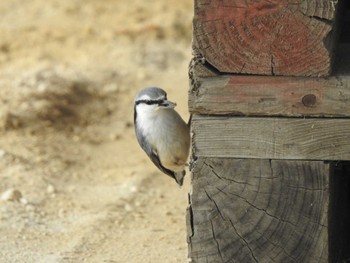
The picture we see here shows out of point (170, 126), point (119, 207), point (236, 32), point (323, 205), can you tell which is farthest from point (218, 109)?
point (119, 207)

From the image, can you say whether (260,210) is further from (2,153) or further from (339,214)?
(2,153)

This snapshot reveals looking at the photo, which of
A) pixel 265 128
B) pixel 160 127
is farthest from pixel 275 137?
pixel 160 127

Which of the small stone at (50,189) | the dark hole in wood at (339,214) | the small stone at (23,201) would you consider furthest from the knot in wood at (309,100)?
the small stone at (50,189)

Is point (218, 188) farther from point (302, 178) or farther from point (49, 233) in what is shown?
point (49, 233)

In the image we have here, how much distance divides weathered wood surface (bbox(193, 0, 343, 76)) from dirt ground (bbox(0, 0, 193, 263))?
163 cm

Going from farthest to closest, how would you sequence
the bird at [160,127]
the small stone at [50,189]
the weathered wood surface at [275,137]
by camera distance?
the small stone at [50,189]
the bird at [160,127]
the weathered wood surface at [275,137]

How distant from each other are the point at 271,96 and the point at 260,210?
19.1 inches

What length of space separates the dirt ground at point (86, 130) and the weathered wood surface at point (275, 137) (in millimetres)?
1377

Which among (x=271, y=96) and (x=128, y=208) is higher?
(x=271, y=96)

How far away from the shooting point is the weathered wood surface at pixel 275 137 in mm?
4086

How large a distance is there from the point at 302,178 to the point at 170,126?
3.53 feet

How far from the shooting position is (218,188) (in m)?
4.20

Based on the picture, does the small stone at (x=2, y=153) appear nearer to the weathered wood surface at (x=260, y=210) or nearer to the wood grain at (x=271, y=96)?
the weathered wood surface at (x=260, y=210)

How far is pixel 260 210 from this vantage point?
165 inches
